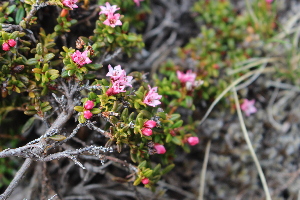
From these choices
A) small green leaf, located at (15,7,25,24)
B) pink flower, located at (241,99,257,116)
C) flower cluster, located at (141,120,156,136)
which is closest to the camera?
flower cluster, located at (141,120,156,136)

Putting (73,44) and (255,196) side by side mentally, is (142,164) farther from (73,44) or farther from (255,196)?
(255,196)

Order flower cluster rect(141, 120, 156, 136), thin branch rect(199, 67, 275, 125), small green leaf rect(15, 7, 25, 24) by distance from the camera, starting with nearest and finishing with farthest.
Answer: flower cluster rect(141, 120, 156, 136)
small green leaf rect(15, 7, 25, 24)
thin branch rect(199, 67, 275, 125)

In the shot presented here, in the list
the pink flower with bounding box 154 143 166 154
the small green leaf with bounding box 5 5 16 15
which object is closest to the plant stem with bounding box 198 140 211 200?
the pink flower with bounding box 154 143 166 154

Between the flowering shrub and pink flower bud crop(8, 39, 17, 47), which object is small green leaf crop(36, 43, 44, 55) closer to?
the flowering shrub

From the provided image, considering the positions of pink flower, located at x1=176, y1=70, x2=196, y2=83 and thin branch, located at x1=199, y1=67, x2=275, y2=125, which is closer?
pink flower, located at x1=176, y1=70, x2=196, y2=83

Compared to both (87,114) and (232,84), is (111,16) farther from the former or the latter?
(232,84)

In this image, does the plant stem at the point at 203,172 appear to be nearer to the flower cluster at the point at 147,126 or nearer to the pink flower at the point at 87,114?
the flower cluster at the point at 147,126

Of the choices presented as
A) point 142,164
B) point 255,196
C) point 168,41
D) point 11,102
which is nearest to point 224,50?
point 168,41
